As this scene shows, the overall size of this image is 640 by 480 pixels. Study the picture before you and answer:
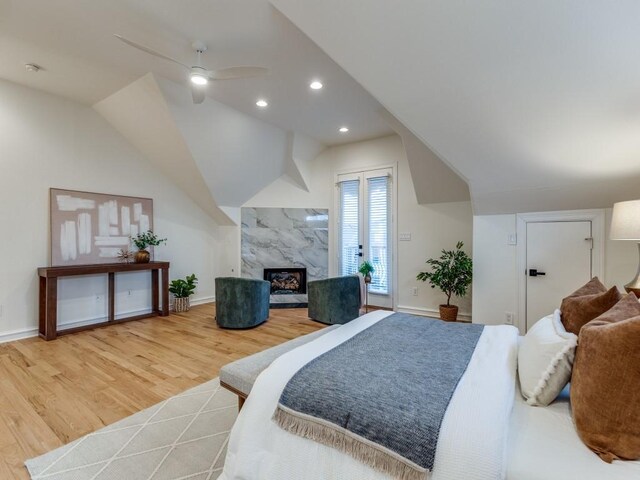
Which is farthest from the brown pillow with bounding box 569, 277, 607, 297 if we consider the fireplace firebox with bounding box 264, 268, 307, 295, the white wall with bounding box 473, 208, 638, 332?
the fireplace firebox with bounding box 264, 268, 307, 295

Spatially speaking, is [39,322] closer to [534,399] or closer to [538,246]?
[534,399]

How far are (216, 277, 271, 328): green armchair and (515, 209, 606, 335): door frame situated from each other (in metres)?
3.32

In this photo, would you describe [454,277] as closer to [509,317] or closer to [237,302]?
[509,317]

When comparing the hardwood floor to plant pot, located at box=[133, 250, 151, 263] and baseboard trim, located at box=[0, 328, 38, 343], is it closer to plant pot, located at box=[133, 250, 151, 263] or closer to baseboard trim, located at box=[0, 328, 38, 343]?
baseboard trim, located at box=[0, 328, 38, 343]

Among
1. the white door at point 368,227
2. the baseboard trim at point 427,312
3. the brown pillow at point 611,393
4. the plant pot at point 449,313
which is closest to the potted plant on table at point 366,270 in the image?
the white door at point 368,227

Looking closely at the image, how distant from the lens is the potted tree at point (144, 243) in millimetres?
4676

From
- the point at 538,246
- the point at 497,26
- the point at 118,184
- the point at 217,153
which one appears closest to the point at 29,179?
the point at 118,184

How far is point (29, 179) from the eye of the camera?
12.6 feet

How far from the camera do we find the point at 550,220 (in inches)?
138

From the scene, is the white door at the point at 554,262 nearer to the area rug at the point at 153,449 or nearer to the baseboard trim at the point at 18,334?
the area rug at the point at 153,449

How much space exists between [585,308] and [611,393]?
0.74 meters

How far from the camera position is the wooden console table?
3.73 meters

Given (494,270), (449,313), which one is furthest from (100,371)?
(494,270)

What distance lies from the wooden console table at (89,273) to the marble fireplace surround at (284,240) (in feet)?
4.86
